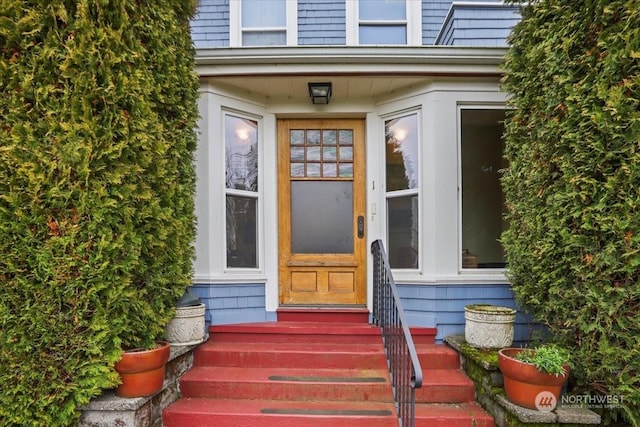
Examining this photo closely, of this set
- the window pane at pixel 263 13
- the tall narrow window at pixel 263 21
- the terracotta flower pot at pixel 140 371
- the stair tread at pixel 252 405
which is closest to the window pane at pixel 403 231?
the stair tread at pixel 252 405

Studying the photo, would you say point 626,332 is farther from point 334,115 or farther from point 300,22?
point 300,22

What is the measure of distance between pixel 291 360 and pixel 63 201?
1983mm

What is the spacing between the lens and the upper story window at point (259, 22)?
4.36 metres

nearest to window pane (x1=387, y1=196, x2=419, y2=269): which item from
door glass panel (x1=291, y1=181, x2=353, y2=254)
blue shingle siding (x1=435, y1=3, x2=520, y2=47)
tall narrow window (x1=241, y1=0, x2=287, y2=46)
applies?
door glass panel (x1=291, y1=181, x2=353, y2=254)

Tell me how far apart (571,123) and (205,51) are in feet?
9.44

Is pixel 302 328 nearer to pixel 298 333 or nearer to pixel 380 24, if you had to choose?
pixel 298 333

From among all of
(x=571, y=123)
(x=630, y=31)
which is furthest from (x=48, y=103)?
(x=630, y=31)

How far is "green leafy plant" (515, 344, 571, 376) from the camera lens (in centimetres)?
197

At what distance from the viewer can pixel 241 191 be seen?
3.38m

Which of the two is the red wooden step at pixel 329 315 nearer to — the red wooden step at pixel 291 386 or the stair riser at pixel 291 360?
the stair riser at pixel 291 360

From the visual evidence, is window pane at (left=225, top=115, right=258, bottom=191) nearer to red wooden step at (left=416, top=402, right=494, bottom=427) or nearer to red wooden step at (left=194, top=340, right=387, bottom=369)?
red wooden step at (left=194, top=340, right=387, bottom=369)

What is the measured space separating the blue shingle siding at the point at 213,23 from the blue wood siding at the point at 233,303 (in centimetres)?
322

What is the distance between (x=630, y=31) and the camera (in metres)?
1.82

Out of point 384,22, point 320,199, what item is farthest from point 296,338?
point 384,22
